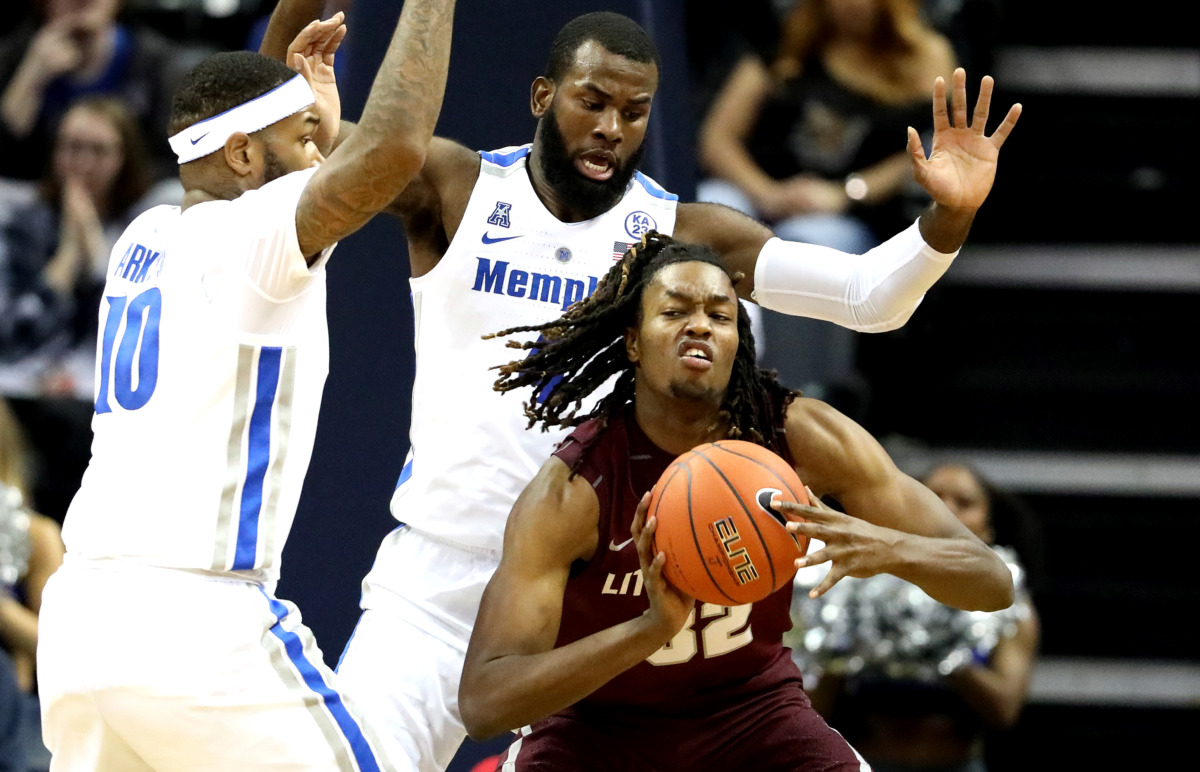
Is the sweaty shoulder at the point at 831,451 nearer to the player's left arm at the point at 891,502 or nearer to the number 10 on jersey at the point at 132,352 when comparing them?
the player's left arm at the point at 891,502

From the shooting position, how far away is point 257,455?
3.46 meters

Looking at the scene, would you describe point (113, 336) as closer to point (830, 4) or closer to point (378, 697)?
point (378, 697)

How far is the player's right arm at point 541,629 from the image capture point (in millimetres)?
3467

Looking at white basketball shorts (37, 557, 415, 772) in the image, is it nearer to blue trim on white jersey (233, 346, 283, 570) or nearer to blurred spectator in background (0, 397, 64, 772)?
blue trim on white jersey (233, 346, 283, 570)

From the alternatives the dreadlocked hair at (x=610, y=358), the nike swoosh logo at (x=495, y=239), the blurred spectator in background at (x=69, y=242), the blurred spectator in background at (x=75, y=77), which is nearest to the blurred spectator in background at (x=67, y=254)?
the blurred spectator in background at (x=69, y=242)

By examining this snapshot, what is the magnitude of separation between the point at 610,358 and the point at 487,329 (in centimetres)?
33

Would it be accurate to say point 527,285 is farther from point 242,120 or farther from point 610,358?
point 242,120

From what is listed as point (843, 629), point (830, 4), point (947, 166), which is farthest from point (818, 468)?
point (830, 4)

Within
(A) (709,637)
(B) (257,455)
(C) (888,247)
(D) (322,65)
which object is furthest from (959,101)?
(B) (257,455)

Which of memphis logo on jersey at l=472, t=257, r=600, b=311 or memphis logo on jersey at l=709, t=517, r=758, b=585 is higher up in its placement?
memphis logo on jersey at l=472, t=257, r=600, b=311

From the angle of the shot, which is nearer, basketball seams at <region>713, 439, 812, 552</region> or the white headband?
basketball seams at <region>713, 439, 812, 552</region>

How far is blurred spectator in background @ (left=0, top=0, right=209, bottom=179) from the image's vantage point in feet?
25.8

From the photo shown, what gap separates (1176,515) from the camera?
25.1 ft

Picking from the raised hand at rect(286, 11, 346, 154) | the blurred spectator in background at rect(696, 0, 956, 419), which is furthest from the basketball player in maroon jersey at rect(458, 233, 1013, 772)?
the blurred spectator in background at rect(696, 0, 956, 419)
